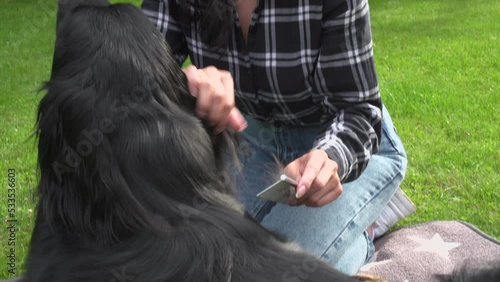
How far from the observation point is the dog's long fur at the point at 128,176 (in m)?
1.42

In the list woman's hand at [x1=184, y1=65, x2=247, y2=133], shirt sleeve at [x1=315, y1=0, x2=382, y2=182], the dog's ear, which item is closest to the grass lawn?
the dog's ear

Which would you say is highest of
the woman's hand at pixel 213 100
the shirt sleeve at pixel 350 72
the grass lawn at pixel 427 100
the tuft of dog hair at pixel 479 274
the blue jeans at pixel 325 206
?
the woman's hand at pixel 213 100

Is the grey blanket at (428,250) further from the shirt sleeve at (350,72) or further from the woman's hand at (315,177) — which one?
the woman's hand at (315,177)

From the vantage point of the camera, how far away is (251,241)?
150 centimetres

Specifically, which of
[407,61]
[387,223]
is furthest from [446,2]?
[387,223]

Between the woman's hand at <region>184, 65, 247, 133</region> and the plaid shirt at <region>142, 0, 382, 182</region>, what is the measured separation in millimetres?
487

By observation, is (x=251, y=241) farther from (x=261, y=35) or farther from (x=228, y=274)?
(x=261, y=35)

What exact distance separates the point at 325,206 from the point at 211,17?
0.77 metres

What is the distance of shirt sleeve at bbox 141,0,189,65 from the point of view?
2451 millimetres

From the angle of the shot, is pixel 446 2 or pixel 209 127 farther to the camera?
pixel 446 2

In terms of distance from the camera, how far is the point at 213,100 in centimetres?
167

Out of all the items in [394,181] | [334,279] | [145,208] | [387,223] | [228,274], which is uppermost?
[145,208]

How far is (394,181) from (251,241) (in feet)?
4.28

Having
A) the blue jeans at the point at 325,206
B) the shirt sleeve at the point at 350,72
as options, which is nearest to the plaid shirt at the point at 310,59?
the shirt sleeve at the point at 350,72
